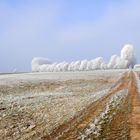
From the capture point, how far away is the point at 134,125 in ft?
65.3

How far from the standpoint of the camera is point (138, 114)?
77.1 feet

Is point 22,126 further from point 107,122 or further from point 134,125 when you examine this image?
point 134,125

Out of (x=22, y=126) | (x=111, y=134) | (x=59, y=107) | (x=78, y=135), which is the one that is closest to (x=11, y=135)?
(x=22, y=126)

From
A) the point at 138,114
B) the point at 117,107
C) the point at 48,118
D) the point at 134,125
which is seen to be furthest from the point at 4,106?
the point at 134,125

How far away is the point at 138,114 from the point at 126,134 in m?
6.01

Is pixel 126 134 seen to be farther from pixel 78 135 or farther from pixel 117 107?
pixel 117 107

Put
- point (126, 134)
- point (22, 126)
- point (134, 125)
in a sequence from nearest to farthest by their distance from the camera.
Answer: point (126, 134), point (134, 125), point (22, 126)

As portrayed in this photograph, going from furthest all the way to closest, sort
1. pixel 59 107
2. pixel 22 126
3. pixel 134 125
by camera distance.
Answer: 1. pixel 59 107
2. pixel 22 126
3. pixel 134 125

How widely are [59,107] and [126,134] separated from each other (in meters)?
14.2

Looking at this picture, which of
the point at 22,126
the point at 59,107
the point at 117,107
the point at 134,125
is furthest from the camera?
the point at 59,107

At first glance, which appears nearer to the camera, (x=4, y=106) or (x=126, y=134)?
(x=126, y=134)

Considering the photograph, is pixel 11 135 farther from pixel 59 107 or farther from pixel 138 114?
pixel 59 107

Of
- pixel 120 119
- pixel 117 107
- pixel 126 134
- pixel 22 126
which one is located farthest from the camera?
pixel 117 107

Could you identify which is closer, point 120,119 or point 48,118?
point 120,119
